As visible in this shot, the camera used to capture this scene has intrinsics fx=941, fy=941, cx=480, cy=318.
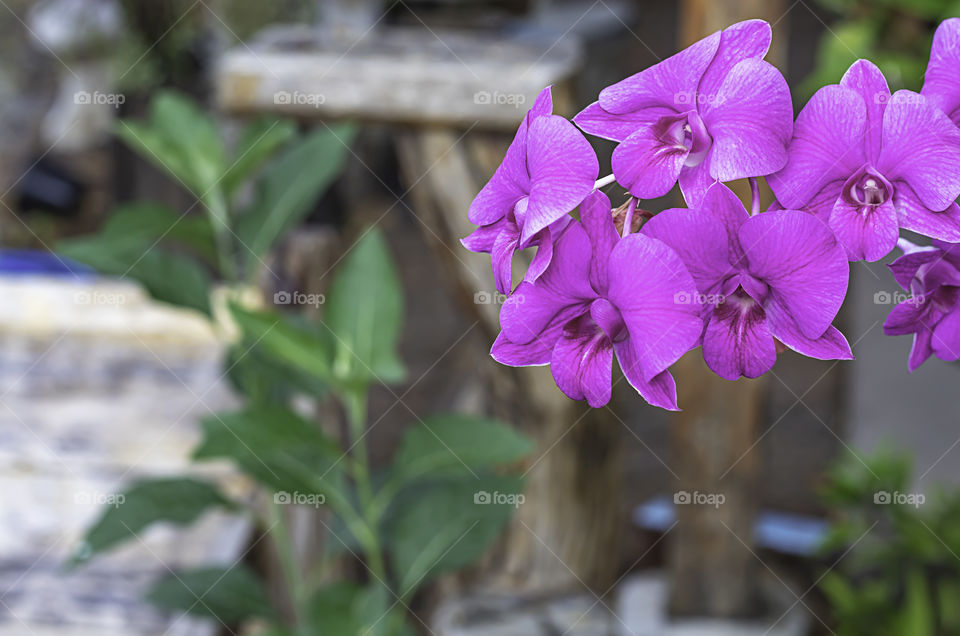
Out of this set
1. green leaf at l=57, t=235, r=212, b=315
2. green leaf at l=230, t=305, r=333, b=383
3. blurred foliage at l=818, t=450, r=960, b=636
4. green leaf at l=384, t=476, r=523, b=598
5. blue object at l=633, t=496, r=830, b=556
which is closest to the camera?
green leaf at l=230, t=305, r=333, b=383

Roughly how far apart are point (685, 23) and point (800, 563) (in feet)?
4.90

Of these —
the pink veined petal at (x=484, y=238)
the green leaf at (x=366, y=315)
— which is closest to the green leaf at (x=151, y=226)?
the green leaf at (x=366, y=315)

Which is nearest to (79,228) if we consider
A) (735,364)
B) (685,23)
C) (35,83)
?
(35,83)

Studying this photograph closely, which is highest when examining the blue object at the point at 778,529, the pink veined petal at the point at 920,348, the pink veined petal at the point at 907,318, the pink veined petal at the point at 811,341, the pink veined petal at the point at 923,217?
the pink veined petal at the point at 923,217

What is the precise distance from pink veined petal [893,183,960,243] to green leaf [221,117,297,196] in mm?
1078

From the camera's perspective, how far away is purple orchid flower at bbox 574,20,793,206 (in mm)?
331

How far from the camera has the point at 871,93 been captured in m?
0.35

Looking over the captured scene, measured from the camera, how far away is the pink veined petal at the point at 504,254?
14.4 inches

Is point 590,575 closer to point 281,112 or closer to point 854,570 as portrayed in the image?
point 854,570

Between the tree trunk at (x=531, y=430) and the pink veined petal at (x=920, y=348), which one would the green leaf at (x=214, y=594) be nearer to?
the tree trunk at (x=531, y=430)

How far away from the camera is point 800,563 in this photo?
2445 millimetres

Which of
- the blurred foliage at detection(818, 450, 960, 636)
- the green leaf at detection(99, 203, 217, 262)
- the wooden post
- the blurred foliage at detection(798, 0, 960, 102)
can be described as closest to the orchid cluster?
the green leaf at detection(99, 203, 217, 262)

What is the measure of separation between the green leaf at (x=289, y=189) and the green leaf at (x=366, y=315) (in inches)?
4.9

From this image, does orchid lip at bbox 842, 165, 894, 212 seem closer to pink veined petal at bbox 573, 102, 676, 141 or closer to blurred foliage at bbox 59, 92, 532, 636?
pink veined petal at bbox 573, 102, 676, 141
